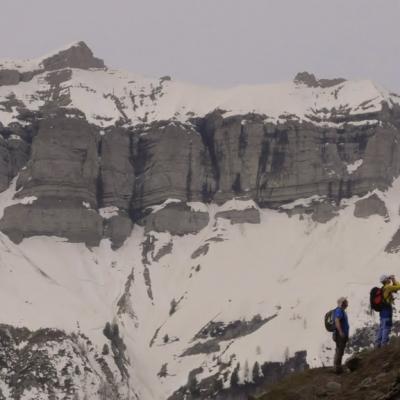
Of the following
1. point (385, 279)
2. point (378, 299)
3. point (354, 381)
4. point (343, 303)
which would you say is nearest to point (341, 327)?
point (343, 303)

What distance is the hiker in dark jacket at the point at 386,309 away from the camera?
3906 cm

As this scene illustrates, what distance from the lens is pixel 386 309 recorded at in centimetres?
3950

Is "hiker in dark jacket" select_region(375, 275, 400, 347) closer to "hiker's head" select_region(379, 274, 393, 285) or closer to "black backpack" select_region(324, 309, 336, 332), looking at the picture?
"hiker's head" select_region(379, 274, 393, 285)

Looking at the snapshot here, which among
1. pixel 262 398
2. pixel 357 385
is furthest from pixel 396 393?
pixel 262 398

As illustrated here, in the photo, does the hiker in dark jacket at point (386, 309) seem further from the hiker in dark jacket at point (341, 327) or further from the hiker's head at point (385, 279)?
the hiker in dark jacket at point (341, 327)

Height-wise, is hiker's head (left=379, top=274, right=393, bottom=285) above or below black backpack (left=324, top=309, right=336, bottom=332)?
above

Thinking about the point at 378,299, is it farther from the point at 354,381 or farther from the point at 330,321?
the point at 354,381

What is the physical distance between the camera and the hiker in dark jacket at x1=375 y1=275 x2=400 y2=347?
39062mm

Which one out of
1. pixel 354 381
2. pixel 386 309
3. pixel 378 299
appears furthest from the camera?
pixel 386 309

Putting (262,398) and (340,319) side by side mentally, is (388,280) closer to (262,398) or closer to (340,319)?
(340,319)

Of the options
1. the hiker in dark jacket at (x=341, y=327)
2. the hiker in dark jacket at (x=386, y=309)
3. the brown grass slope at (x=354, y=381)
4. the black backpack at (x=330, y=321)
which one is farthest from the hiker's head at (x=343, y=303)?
the brown grass slope at (x=354, y=381)

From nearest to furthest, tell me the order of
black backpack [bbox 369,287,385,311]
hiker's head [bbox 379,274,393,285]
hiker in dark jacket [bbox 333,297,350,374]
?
hiker's head [bbox 379,274,393,285] < hiker in dark jacket [bbox 333,297,350,374] < black backpack [bbox 369,287,385,311]

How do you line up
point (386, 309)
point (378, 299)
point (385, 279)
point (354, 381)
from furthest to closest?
point (386, 309), point (378, 299), point (385, 279), point (354, 381)

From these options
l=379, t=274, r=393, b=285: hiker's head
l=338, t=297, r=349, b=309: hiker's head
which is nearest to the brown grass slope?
l=338, t=297, r=349, b=309: hiker's head
